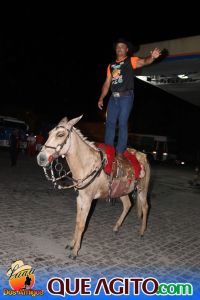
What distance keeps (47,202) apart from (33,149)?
18.5 metres

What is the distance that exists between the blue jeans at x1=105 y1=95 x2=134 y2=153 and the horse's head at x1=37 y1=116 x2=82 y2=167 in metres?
1.53

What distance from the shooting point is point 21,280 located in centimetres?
459

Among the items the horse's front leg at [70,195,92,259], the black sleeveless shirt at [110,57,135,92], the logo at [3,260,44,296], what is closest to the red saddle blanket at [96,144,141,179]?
the horse's front leg at [70,195,92,259]

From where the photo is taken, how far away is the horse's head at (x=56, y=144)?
492cm

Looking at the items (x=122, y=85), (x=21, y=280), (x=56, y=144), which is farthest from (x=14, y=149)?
(x=21, y=280)

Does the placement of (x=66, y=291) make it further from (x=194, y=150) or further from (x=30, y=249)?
(x=194, y=150)

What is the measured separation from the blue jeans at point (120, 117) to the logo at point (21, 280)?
307 centimetres

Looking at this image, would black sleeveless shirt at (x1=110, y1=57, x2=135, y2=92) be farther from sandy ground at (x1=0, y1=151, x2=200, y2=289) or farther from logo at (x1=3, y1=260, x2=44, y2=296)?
logo at (x1=3, y1=260, x2=44, y2=296)

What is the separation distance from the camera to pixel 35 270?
4.87 m

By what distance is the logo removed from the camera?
4.43 m

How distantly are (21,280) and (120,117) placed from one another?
366 centimetres

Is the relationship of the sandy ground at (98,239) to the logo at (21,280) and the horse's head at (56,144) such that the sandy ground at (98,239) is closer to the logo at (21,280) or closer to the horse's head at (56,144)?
the logo at (21,280)

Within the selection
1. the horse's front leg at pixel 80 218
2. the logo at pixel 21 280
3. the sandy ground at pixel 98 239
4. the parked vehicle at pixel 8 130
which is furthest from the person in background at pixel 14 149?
the logo at pixel 21 280

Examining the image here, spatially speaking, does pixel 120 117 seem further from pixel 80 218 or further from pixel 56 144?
pixel 80 218
